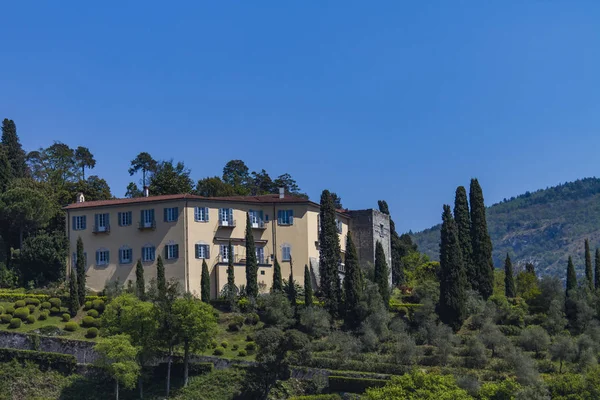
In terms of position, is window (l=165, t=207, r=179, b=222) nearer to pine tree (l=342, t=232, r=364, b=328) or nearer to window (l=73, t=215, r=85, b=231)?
window (l=73, t=215, r=85, b=231)

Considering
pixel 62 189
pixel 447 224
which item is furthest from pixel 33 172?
pixel 447 224

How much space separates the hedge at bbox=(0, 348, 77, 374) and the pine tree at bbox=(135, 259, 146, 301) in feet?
40.1

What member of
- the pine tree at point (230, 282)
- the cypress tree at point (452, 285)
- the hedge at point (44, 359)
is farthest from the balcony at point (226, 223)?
the hedge at point (44, 359)

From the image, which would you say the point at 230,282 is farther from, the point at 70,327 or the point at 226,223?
the point at 70,327

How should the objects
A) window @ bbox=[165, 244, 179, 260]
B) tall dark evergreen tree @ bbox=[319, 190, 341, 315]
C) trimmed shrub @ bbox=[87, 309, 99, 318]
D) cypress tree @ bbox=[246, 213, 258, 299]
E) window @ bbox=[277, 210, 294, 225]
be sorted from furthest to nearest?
window @ bbox=[277, 210, 294, 225]
window @ bbox=[165, 244, 179, 260]
cypress tree @ bbox=[246, 213, 258, 299]
tall dark evergreen tree @ bbox=[319, 190, 341, 315]
trimmed shrub @ bbox=[87, 309, 99, 318]

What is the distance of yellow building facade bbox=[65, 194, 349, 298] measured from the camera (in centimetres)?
7881

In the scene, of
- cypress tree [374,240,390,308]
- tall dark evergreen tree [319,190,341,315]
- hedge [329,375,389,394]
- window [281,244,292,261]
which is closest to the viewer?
hedge [329,375,389,394]

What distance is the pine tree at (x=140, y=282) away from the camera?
73375 millimetres

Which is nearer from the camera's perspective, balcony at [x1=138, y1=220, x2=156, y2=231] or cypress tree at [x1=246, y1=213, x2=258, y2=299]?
cypress tree at [x1=246, y1=213, x2=258, y2=299]

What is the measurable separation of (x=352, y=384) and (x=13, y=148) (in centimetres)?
6067

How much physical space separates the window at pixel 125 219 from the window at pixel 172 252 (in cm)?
418

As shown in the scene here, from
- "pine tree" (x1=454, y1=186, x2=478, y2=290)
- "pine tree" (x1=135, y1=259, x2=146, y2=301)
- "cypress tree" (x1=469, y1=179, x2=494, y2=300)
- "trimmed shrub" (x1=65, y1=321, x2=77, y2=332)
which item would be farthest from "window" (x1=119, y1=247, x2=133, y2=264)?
"cypress tree" (x1=469, y1=179, x2=494, y2=300)

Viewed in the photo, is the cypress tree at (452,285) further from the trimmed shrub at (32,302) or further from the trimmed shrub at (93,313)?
the trimmed shrub at (32,302)

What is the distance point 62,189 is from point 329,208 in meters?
31.6
